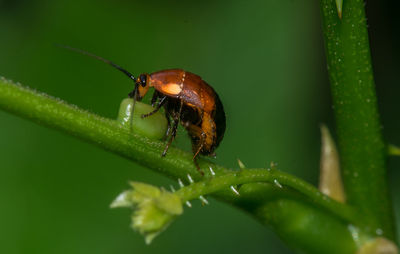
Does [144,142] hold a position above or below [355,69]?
below

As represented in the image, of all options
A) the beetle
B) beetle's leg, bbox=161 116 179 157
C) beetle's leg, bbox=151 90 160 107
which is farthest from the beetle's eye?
beetle's leg, bbox=161 116 179 157

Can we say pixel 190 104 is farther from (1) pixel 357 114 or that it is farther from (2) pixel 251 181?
(1) pixel 357 114

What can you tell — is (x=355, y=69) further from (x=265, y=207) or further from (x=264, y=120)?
(x=264, y=120)

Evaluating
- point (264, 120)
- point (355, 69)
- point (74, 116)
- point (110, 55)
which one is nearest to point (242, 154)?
point (264, 120)

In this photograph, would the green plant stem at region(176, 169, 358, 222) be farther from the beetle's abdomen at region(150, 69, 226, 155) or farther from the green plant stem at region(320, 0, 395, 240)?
the beetle's abdomen at region(150, 69, 226, 155)

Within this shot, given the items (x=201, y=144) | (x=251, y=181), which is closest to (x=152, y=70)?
(x=201, y=144)

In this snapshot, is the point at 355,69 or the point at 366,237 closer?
the point at 355,69
